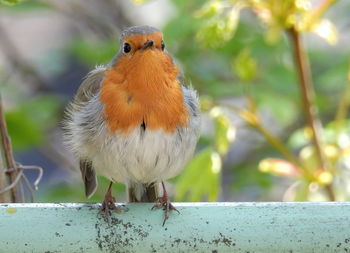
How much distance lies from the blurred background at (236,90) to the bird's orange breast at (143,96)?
0.58 ft

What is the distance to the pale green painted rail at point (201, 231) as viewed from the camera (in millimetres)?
2666

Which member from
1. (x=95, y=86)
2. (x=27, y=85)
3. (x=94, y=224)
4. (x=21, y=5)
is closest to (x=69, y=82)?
(x=27, y=85)

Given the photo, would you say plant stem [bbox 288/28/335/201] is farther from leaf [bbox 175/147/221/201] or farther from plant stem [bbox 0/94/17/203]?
plant stem [bbox 0/94/17/203]

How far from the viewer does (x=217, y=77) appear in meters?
4.48

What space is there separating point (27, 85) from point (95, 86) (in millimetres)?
2137

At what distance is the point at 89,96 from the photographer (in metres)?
3.64

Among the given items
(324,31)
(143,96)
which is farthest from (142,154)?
(324,31)

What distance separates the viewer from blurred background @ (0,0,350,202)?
346 centimetres

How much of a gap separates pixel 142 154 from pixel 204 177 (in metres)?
0.28

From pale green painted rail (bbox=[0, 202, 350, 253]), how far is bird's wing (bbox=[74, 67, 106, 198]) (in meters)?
0.86

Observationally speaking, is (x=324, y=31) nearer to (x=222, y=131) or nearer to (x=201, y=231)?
(x=222, y=131)

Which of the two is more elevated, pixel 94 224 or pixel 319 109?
pixel 319 109

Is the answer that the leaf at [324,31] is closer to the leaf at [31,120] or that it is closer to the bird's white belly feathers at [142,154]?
the bird's white belly feathers at [142,154]

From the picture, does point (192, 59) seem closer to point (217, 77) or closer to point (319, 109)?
point (217, 77)
